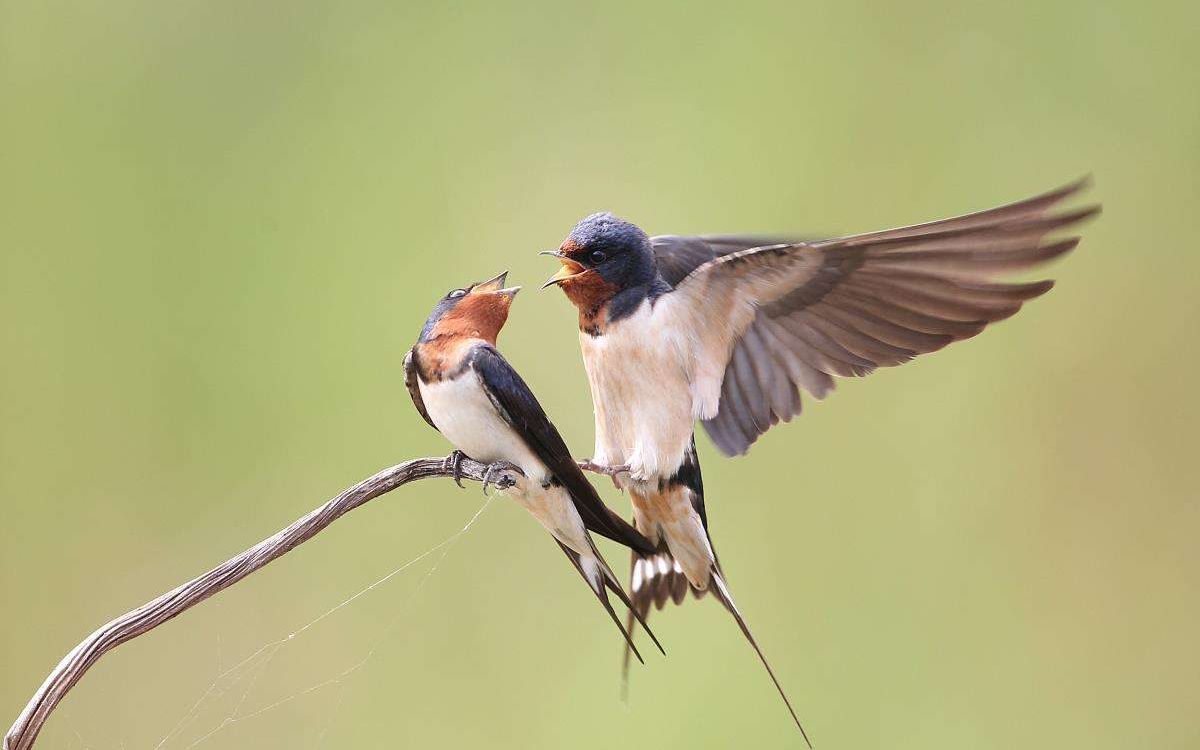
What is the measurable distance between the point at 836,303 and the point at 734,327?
9 cm

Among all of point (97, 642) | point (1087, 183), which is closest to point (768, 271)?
point (1087, 183)

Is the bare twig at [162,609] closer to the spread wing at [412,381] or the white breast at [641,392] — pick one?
the spread wing at [412,381]

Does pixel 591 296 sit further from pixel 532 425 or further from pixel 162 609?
pixel 162 609

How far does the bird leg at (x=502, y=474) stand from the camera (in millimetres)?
723

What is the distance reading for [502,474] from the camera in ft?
2.38

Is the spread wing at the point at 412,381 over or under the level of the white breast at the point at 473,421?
over

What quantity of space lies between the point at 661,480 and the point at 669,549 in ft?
0.24

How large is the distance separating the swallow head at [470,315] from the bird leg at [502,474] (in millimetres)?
86

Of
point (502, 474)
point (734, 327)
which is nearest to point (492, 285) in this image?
point (502, 474)

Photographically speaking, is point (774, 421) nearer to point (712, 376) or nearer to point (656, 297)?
point (712, 376)

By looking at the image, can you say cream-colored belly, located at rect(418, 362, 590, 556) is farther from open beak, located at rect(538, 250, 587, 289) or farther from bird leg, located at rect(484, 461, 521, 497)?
open beak, located at rect(538, 250, 587, 289)

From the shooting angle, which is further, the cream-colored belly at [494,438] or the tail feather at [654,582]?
the tail feather at [654,582]

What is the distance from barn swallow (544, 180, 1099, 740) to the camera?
85 cm

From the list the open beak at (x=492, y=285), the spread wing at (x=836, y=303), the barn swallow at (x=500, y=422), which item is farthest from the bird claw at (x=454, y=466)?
the spread wing at (x=836, y=303)
